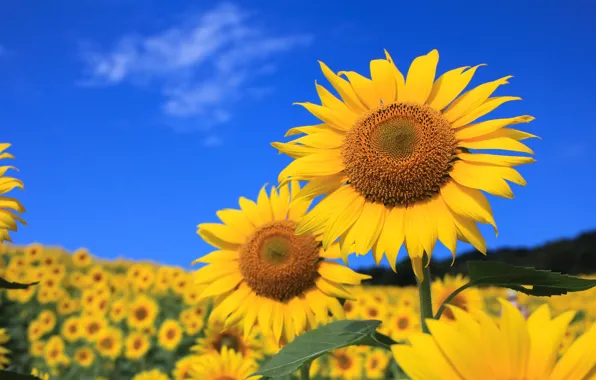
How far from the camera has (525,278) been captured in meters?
2.23

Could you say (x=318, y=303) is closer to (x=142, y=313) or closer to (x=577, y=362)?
(x=577, y=362)

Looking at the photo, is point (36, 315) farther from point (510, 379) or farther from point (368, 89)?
point (510, 379)

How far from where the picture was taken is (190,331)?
26.2 feet

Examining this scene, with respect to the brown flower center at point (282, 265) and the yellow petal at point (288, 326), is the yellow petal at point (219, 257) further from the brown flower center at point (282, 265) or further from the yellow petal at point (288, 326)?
the yellow petal at point (288, 326)

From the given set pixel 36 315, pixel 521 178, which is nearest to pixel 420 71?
pixel 521 178

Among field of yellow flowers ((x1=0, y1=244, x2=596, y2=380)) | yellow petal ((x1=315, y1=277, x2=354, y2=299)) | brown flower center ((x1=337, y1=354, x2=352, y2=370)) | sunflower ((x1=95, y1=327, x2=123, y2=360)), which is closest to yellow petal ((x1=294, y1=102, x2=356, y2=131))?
yellow petal ((x1=315, y1=277, x2=354, y2=299))

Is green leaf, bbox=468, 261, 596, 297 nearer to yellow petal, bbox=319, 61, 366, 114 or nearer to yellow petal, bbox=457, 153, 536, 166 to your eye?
yellow petal, bbox=457, 153, 536, 166

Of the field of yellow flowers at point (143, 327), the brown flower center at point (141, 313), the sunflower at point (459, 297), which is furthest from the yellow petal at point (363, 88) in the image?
the brown flower center at point (141, 313)

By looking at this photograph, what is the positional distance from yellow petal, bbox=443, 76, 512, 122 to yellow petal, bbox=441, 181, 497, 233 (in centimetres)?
32

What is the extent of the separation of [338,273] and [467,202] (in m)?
1.16

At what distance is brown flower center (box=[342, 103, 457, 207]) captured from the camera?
254cm

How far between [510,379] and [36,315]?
36.7 ft

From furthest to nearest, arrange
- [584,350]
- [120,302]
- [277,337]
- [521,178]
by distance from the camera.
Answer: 1. [120,302]
2. [277,337]
3. [521,178]
4. [584,350]

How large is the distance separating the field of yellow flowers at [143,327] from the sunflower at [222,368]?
0.04ft
